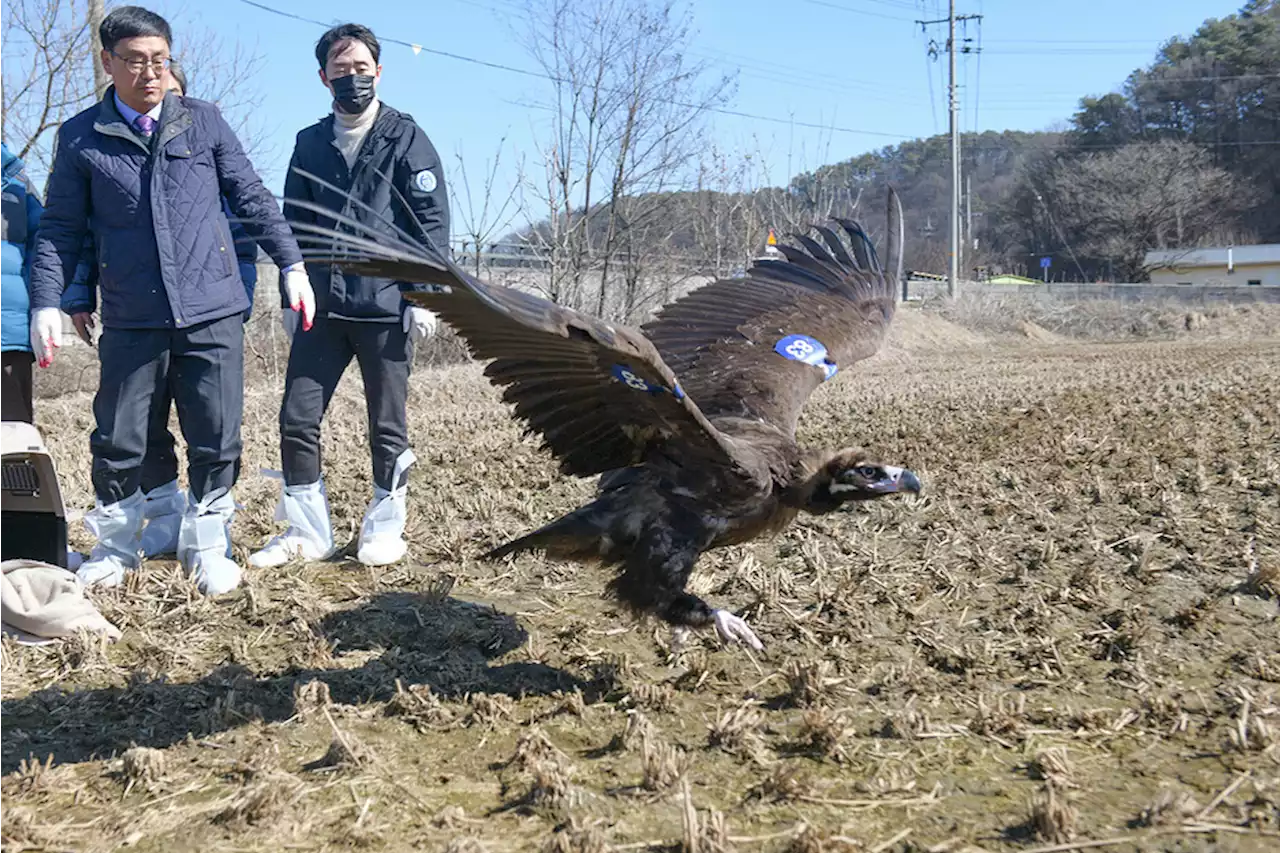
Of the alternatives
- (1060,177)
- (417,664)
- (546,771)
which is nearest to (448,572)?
(417,664)

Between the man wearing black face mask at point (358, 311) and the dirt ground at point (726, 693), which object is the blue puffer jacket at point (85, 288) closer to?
the man wearing black face mask at point (358, 311)

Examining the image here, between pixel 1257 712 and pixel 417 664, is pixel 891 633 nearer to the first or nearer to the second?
pixel 1257 712

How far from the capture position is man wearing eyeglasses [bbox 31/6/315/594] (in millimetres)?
3990

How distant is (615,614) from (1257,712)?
209 centimetres

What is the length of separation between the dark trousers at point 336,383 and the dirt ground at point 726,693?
50 cm

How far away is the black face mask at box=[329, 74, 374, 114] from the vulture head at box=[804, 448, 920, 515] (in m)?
2.57

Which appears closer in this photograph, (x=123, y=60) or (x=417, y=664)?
(x=417, y=664)

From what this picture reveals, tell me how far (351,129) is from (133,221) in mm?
1041

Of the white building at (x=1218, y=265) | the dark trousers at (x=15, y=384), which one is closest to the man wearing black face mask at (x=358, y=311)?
the dark trousers at (x=15, y=384)

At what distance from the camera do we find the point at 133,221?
13.3 feet

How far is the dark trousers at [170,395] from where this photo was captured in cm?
409

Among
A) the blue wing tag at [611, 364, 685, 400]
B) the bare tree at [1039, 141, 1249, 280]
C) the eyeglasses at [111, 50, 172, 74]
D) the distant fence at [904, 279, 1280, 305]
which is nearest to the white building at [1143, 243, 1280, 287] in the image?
the bare tree at [1039, 141, 1249, 280]

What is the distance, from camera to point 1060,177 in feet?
183

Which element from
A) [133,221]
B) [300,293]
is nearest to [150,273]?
[133,221]
